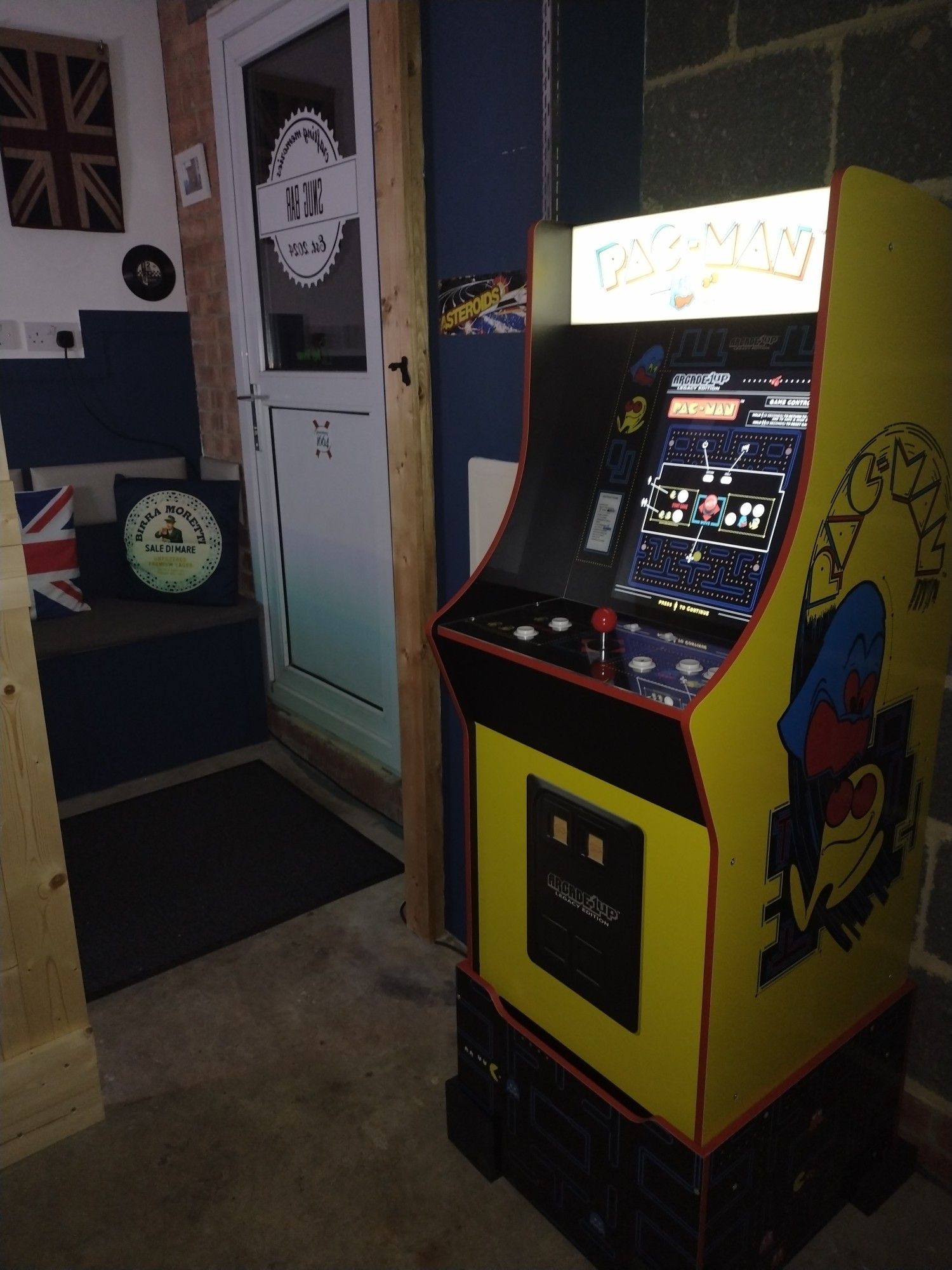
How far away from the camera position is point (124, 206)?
355 cm

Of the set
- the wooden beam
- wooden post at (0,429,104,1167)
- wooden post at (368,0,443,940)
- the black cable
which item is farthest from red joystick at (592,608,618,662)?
the black cable

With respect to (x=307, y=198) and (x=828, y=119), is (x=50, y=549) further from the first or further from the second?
(x=828, y=119)

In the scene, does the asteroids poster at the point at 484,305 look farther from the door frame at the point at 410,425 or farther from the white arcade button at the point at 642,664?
the white arcade button at the point at 642,664

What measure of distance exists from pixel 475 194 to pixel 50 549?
2155mm

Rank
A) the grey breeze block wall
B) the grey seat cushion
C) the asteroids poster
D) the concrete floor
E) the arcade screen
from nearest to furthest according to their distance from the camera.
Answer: the arcade screen, the grey breeze block wall, the concrete floor, the asteroids poster, the grey seat cushion

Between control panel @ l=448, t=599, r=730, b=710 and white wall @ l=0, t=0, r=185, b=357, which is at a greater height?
white wall @ l=0, t=0, r=185, b=357

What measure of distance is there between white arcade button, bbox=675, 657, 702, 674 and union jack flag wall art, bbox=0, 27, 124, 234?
3128 mm

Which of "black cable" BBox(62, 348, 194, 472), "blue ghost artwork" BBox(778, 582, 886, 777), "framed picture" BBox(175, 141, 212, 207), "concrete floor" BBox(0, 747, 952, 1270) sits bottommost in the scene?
"concrete floor" BBox(0, 747, 952, 1270)

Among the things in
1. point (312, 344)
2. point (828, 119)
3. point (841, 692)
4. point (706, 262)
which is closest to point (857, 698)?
point (841, 692)

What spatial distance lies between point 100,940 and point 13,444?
75.5 inches

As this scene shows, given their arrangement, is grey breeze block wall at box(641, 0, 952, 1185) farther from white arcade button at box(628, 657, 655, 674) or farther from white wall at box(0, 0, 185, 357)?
white wall at box(0, 0, 185, 357)

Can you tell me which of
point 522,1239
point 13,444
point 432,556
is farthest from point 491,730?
point 13,444

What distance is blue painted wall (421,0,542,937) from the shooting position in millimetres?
1819

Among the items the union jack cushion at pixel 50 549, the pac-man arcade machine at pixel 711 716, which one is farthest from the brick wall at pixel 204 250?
the pac-man arcade machine at pixel 711 716
